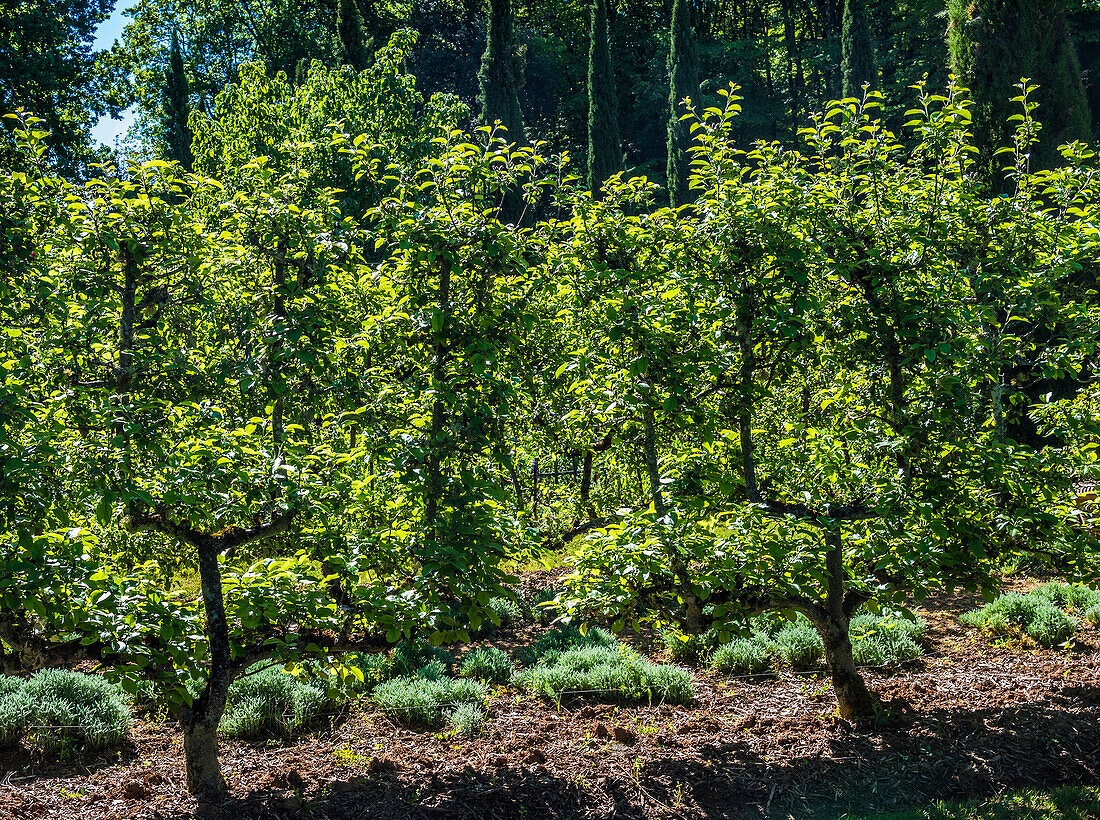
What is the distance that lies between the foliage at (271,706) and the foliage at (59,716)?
2.70 feet

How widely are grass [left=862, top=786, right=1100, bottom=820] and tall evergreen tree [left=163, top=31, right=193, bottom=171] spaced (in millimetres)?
27153

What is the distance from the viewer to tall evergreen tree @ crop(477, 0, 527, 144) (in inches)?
984

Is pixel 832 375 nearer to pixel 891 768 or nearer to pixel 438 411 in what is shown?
pixel 891 768

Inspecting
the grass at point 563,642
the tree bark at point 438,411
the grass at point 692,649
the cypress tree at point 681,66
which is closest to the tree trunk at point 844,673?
the grass at point 692,649

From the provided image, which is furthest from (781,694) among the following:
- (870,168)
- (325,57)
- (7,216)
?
(325,57)

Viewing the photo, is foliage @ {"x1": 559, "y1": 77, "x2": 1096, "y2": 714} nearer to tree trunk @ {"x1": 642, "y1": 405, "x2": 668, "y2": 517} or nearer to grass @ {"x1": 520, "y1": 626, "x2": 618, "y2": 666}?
tree trunk @ {"x1": 642, "y1": 405, "x2": 668, "y2": 517}

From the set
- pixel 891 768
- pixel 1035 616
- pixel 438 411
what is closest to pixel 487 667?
pixel 438 411

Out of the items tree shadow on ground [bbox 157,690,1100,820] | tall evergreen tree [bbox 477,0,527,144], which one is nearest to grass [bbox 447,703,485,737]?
tree shadow on ground [bbox 157,690,1100,820]

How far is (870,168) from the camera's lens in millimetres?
5180

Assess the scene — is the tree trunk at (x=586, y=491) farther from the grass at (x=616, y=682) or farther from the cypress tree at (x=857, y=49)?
the cypress tree at (x=857, y=49)

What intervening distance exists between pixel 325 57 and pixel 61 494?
25175mm

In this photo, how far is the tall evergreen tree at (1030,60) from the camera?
567 inches

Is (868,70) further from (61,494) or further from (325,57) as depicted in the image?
(61,494)

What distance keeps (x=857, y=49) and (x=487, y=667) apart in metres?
26.8
